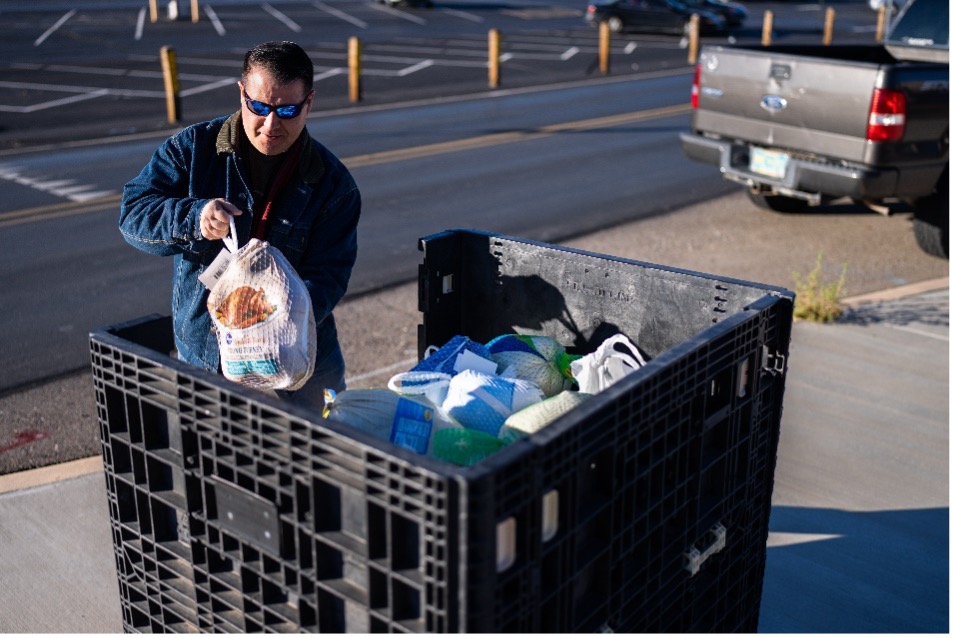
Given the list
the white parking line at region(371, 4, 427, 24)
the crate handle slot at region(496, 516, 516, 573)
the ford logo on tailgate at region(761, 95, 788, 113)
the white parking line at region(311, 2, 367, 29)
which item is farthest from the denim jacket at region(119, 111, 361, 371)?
the white parking line at region(371, 4, 427, 24)

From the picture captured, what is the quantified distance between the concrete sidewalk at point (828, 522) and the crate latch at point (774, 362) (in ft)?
4.53

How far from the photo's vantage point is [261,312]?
2830mm

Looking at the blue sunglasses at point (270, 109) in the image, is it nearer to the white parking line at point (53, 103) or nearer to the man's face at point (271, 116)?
the man's face at point (271, 116)

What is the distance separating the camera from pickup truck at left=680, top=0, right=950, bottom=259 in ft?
27.9

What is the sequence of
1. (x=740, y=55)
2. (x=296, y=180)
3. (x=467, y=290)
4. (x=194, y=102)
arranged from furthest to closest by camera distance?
1. (x=194, y=102)
2. (x=740, y=55)
3. (x=467, y=290)
4. (x=296, y=180)

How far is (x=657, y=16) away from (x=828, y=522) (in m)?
29.0

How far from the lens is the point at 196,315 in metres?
3.30

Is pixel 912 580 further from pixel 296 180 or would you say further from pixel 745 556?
pixel 296 180

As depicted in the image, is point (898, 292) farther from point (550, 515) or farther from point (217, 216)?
point (550, 515)

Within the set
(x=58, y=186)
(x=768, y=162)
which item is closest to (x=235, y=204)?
(x=768, y=162)

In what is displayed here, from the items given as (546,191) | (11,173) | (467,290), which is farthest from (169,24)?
(467,290)

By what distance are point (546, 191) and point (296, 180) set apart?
27.5 ft

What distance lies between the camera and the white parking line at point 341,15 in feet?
108

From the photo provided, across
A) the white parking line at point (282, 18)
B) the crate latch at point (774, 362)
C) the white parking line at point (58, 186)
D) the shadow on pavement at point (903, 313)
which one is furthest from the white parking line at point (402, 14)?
the crate latch at point (774, 362)
